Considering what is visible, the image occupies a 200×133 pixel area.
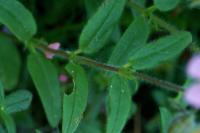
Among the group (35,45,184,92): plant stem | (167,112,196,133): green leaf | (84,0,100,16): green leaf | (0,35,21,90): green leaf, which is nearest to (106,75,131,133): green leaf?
(35,45,184,92): plant stem

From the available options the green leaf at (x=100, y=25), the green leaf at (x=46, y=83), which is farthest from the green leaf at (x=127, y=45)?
the green leaf at (x=46, y=83)

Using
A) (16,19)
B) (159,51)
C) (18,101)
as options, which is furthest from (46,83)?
(159,51)

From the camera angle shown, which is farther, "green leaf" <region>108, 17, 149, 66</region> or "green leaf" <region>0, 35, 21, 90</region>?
"green leaf" <region>0, 35, 21, 90</region>

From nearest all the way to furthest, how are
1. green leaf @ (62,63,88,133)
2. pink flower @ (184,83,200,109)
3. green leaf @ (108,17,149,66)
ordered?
pink flower @ (184,83,200,109)
green leaf @ (62,63,88,133)
green leaf @ (108,17,149,66)

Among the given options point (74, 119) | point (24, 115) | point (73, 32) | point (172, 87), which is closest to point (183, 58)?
point (73, 32)

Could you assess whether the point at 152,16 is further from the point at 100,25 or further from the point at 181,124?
the point at 181,124

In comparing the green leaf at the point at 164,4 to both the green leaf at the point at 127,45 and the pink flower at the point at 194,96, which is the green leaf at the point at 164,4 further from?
the pink flower at the point at 194,96

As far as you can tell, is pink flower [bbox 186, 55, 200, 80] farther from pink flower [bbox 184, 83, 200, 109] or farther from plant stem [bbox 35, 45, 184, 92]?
plant stem [bbox 35, 45, 184, 92]

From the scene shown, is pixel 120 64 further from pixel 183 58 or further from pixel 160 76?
pixel 183 58
